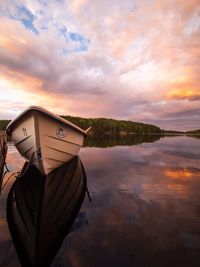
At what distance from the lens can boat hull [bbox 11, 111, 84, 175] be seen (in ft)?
28.3

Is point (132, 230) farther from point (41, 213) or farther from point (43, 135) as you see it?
point (43, 135)

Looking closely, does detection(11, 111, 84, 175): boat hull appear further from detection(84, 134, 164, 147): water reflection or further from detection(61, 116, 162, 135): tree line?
detection(61, 116, 162, 135): tree line

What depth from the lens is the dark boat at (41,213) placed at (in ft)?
12.5

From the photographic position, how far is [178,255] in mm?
3680

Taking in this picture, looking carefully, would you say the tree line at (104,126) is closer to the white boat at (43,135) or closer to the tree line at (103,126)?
the tree line at (103,126)

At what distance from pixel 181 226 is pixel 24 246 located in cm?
409

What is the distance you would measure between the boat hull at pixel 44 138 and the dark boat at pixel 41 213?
1007 millimetres

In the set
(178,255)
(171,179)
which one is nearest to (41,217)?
(178,255)

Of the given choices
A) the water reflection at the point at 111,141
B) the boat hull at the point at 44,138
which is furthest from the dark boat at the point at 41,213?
the water reflection at the point at 111,141

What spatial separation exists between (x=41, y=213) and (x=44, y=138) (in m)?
4.15

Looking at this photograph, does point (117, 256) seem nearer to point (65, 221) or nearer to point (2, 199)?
point (65, 221)

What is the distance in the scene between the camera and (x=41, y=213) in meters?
5.56

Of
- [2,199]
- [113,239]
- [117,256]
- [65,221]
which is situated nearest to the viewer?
[117,256]

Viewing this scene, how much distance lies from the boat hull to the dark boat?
39.7 inches
